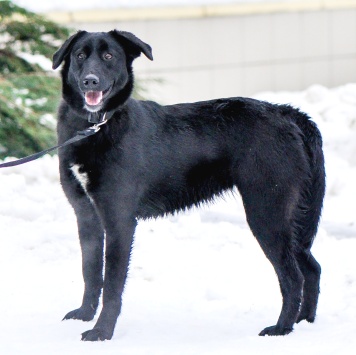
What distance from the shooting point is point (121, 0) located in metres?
12.9

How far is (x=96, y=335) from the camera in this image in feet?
15.5

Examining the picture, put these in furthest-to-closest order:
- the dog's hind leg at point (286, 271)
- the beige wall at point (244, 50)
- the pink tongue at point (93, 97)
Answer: the beige wall at point (244, 50) → the dog's hind leg at point (286, 271) → the pink tongue at point (93, 97)

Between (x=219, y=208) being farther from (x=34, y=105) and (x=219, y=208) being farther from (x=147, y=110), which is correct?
(x=147, y=110)

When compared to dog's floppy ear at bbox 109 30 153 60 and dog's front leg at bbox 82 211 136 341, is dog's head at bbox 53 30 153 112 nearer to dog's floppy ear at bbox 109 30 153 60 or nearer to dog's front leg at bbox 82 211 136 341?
dog's floppy ear at bbox 109 30 153 60

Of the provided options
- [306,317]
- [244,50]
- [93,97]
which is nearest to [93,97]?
[93,97]

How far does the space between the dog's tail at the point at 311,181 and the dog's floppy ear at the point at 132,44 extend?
0.98 meters

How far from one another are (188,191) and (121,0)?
8279mm

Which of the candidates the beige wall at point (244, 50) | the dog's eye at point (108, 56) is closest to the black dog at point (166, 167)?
the dog's eye at point (108, 56)

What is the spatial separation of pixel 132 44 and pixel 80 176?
79 cm

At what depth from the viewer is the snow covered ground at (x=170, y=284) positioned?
466 centimetres

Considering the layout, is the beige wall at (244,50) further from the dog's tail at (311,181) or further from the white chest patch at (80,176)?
the white chest patch at (80,176)

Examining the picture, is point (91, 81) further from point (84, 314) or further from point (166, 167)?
point (84, 314)

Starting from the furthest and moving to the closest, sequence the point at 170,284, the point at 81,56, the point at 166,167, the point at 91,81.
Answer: the point at 170,284, the point at 166,167, the point at 81,56, the point at 91,81

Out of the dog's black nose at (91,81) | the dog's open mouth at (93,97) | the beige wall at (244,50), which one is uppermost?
the dog's black nose at (91,81)
